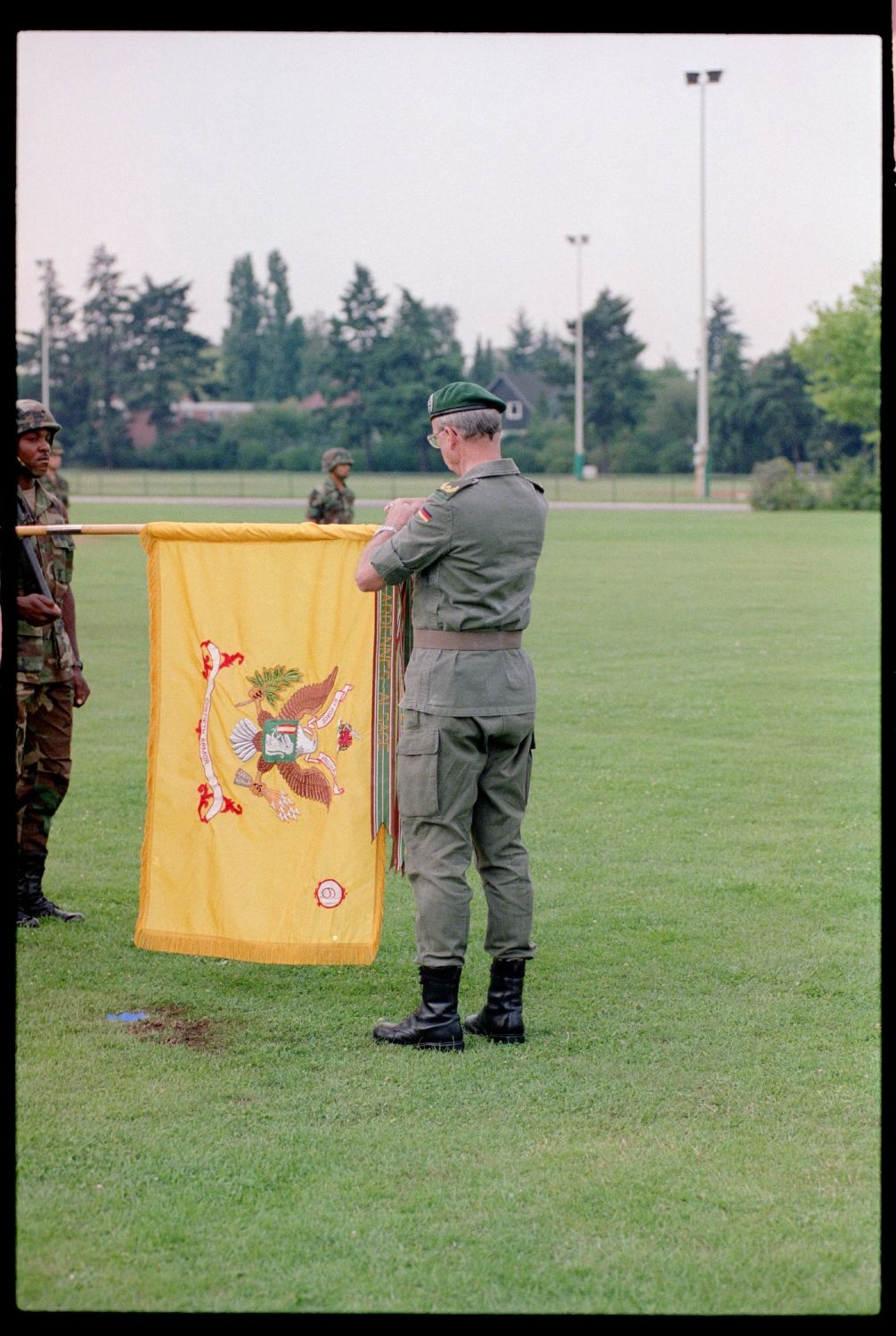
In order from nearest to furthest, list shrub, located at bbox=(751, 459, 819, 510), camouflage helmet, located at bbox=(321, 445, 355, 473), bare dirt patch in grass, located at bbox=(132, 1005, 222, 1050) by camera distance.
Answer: bare dirt patch in grass, located at bbox=(132, 1005, 222, 1050) → camouflage helmet, located at bbox=(321, 445, 355, 473) → shrub, located at bbox=(751, 459, 819, 510)

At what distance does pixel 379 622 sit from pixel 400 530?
0.60 metres

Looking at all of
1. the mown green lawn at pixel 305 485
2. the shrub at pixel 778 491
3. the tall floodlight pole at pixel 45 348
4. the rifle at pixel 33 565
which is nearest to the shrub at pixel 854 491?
the shrub at pixel 778 491

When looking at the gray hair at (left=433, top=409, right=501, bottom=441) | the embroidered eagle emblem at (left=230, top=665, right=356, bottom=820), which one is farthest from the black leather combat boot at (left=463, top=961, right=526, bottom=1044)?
the gray hair at (left=433, top=409, right=501, bottom=441)

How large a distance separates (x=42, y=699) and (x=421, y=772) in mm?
2270

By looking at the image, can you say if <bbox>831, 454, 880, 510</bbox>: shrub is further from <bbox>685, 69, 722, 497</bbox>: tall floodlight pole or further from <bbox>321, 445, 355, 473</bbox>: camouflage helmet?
<bbox>321, 445, 355, 473</bbox>: camouflage helmet

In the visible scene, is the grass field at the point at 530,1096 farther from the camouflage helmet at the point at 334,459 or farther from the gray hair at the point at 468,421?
the camouflage helmet at the point at 334,459

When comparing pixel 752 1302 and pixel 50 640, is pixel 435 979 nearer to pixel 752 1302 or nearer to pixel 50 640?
pixel 752 1302

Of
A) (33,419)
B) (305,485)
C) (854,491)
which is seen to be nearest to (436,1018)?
(33,419)

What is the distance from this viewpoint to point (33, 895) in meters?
6.77

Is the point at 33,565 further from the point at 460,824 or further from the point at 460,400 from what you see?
the point at 460,824

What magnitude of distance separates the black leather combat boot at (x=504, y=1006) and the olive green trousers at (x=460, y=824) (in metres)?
0.05

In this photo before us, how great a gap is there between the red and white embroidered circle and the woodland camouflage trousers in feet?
5.40

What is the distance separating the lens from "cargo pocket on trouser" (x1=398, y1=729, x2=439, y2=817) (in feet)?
17.1

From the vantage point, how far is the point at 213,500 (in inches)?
2153
